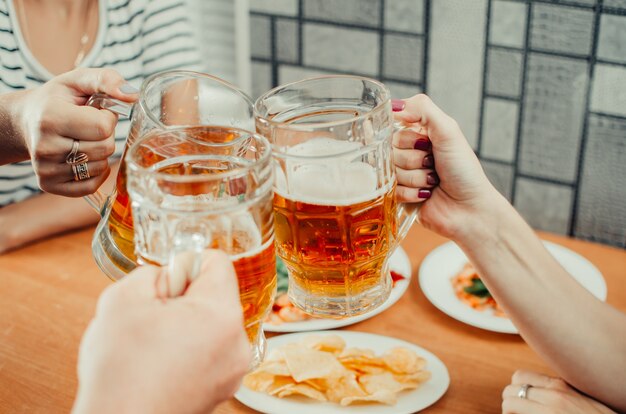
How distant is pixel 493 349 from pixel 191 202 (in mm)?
784

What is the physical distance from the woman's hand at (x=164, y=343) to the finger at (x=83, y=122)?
38 centimetres

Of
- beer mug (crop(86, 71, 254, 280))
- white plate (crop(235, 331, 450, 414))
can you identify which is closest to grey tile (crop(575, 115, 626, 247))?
white plate (crop(235, 331, 450, 414))

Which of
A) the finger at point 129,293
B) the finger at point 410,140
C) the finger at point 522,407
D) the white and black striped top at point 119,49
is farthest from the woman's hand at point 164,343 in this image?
the white and black striped top at point 119,49

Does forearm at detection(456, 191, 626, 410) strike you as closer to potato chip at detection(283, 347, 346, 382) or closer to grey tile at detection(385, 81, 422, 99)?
potato chip at detection(283, 347, 346, 382)

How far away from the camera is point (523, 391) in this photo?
1.10 m

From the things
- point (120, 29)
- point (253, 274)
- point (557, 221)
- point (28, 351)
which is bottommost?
point (557, 221)

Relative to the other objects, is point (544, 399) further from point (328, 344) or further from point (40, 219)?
point (40, 219)

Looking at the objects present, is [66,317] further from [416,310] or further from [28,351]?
[416,310]

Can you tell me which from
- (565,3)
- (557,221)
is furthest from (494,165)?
(565,3)

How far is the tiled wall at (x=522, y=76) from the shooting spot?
2.12m

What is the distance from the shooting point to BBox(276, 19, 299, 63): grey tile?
8.68 ft

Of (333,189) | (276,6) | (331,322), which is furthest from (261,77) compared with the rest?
(333,189)

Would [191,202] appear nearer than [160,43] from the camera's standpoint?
Yes

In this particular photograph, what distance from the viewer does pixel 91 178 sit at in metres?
1.03
